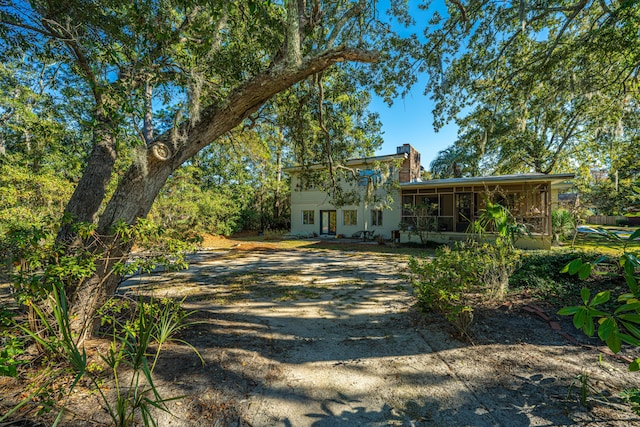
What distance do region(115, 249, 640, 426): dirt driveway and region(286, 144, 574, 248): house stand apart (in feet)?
18.8

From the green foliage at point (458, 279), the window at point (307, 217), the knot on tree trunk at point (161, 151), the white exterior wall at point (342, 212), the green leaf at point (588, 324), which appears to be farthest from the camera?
the window at point (307, 217)

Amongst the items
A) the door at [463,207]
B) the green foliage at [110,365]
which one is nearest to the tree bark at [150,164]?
the green foliage at [110,365]

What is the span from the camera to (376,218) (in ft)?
55.5

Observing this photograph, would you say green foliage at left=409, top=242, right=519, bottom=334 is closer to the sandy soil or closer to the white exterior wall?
the sandy soil

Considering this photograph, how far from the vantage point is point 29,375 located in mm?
2059

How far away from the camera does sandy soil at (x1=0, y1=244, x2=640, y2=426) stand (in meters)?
1.98

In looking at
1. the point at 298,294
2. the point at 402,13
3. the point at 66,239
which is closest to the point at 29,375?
the point at 66,239

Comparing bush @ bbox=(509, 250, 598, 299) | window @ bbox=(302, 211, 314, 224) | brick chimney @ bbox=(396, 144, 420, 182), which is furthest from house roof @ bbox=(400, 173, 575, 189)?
window @ bbox=(302, 211, 314, 224)

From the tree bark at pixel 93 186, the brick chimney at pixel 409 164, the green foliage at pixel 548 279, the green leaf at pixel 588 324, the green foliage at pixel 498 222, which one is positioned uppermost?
the brick chimney at pixel 409 164

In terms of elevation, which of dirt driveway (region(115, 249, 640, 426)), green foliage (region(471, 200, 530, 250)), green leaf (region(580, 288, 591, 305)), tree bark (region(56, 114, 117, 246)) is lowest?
dirt driveway (region(115, 249, 640, 426))

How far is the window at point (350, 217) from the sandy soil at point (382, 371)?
522 inches

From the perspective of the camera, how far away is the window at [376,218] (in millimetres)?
16797

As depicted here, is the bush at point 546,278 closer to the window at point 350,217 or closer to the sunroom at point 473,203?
the sunroom at point 473,203

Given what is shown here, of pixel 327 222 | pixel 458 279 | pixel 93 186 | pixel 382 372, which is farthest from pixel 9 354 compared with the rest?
pixel 327 222
